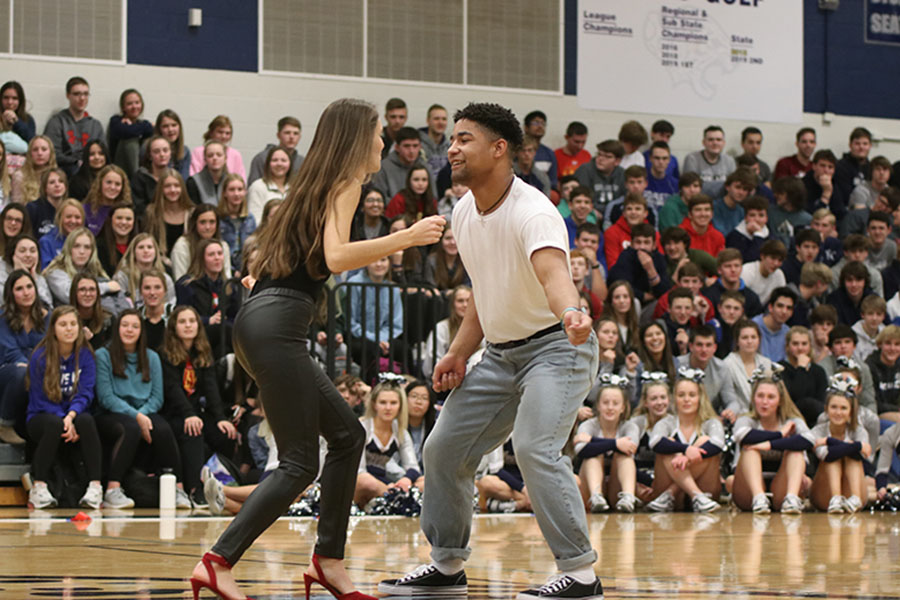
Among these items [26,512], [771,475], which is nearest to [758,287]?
[771,475]

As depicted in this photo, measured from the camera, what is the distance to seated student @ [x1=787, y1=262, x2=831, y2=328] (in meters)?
12.8

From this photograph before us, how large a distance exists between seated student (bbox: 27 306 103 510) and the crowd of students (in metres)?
0.02

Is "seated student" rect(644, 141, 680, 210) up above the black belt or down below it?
above

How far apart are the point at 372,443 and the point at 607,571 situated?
4428 mm

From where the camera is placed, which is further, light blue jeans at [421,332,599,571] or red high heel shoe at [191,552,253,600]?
light blue jeans at [421,332,599,571]

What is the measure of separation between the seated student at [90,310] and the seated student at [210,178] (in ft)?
6.84

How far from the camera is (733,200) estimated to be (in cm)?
1431

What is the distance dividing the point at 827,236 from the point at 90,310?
317 inches

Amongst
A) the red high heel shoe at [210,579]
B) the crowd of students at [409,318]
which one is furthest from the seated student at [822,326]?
the red high heel shoe at [210,579]

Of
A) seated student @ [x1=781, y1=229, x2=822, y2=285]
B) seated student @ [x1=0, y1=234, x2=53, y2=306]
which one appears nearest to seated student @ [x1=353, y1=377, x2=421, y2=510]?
seated student @ [x1=0, y1=234, x2=53, y2=306]

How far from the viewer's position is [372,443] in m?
9.57

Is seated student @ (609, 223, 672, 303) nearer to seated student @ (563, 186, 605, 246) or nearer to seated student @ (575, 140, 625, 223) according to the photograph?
seated student @ (563, 186, 605, 246)

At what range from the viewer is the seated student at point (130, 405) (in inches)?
374

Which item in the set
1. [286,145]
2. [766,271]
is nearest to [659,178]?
[766,271]
